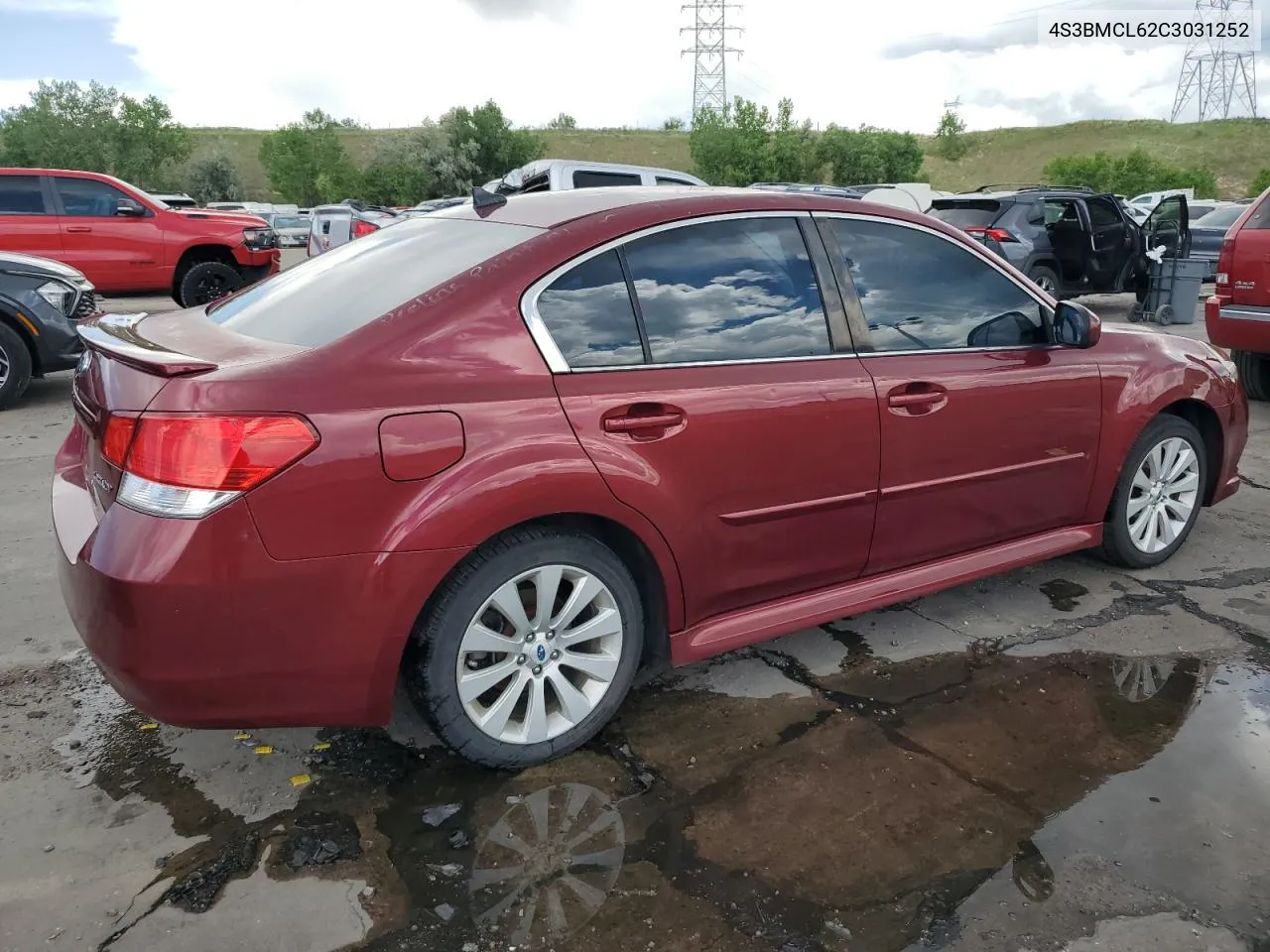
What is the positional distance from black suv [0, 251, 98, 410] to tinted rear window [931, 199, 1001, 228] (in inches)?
382

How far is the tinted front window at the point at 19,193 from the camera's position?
11484 mm

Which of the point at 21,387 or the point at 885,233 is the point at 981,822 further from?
the point at 21,387

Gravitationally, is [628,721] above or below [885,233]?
below

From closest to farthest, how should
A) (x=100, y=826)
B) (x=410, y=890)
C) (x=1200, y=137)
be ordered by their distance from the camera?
(x=410, y=890) → (x=100, y=826) → (x=1200, y=137)

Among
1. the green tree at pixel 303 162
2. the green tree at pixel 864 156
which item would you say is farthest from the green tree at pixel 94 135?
the green tree at pixel 864 156

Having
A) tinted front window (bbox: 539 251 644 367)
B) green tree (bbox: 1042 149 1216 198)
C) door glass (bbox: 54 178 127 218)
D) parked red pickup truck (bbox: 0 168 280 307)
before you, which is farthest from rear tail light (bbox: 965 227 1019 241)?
green tree (bbox: 1042 149 1216 198)

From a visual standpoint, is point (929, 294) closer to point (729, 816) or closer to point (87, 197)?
point (729, 816)

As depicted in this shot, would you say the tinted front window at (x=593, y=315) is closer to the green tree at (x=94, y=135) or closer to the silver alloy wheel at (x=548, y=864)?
the silver alloy wheel at (x=548, y=864)

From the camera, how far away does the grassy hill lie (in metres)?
78.0

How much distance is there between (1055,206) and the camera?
43.1ft

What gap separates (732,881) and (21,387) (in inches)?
282

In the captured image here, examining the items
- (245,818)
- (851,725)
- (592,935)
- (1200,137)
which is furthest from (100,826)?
(1200,137)

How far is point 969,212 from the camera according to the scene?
13031 mm

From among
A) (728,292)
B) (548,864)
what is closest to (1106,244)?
(728,292)
